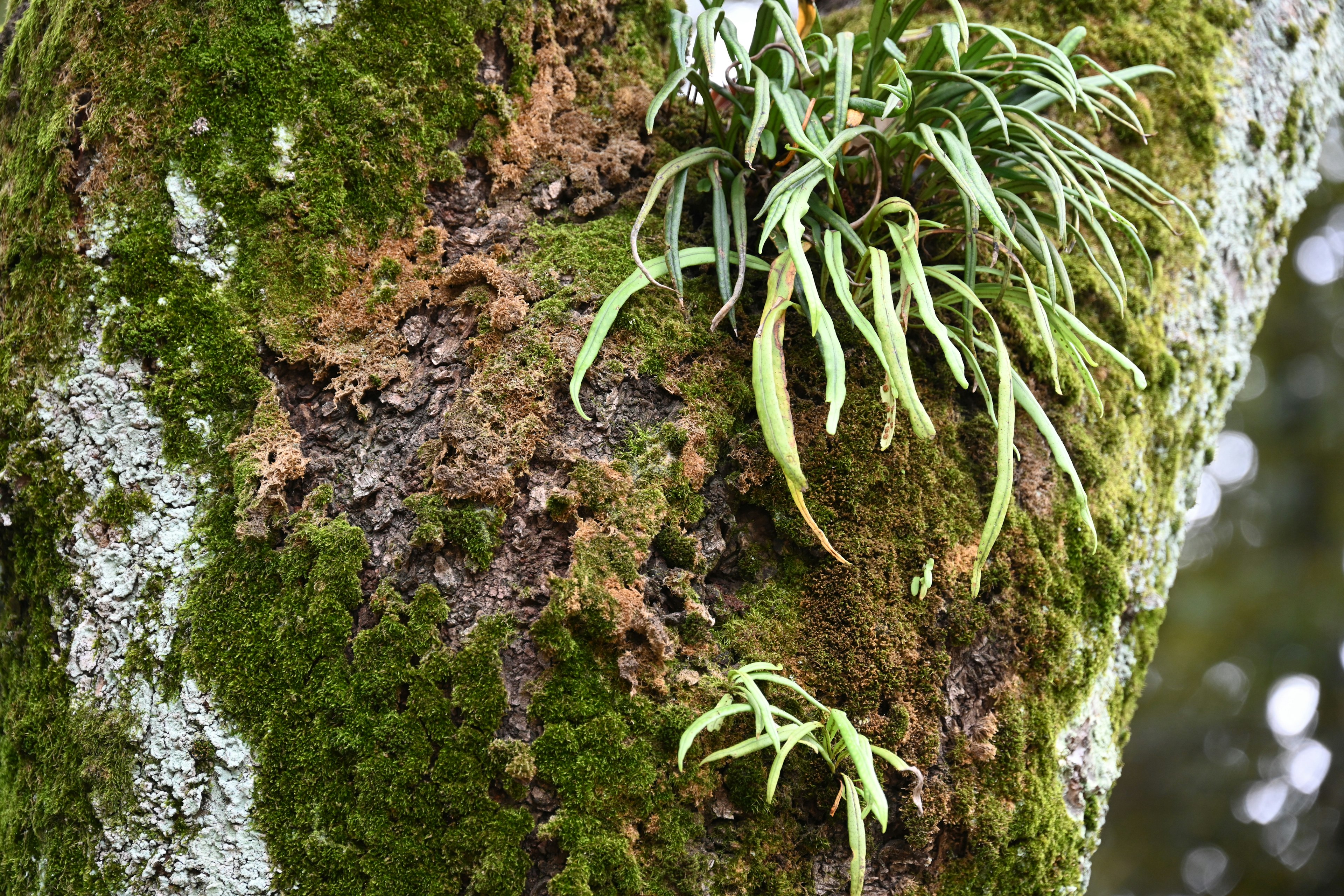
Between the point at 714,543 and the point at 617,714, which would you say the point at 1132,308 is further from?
the point at 617,714

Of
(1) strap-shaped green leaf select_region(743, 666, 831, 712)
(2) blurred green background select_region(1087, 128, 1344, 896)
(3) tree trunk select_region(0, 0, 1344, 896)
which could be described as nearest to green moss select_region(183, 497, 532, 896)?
(3) tree trunk select_region(0, 0, 1344, 896)

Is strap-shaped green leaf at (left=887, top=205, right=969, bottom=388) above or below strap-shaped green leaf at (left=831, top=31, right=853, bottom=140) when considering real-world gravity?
below

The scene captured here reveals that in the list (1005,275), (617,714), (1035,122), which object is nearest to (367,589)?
(617,714)

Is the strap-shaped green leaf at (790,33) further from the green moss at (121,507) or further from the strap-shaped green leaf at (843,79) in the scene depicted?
the green moss at (121,507)

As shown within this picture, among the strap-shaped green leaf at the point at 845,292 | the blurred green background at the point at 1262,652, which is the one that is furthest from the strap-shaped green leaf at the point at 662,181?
the blurred green background at the point at 1262,652

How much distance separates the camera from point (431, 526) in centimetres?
105

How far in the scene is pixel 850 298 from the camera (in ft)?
3.74

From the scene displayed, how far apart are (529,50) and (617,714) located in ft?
3.56

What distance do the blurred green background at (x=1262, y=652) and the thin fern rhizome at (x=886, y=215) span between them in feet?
16.7

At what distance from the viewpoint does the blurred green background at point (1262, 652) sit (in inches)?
206

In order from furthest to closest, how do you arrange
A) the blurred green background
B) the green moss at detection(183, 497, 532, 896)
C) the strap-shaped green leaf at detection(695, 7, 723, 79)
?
the blurred green background → the strap-shaped green leaf at detection(695, 7, 723, 79) → the green moss at detection(183, 497, 532, 896)

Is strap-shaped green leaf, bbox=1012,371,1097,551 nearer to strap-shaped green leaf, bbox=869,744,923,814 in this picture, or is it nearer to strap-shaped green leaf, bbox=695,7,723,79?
strap-shaped green leaf, bbox=869,744,923,814

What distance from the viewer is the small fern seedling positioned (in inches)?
39.6

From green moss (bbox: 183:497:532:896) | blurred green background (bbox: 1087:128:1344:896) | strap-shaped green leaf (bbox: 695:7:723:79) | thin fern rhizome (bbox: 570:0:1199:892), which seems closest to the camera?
green moss (bbox: 183:497:532:896)
